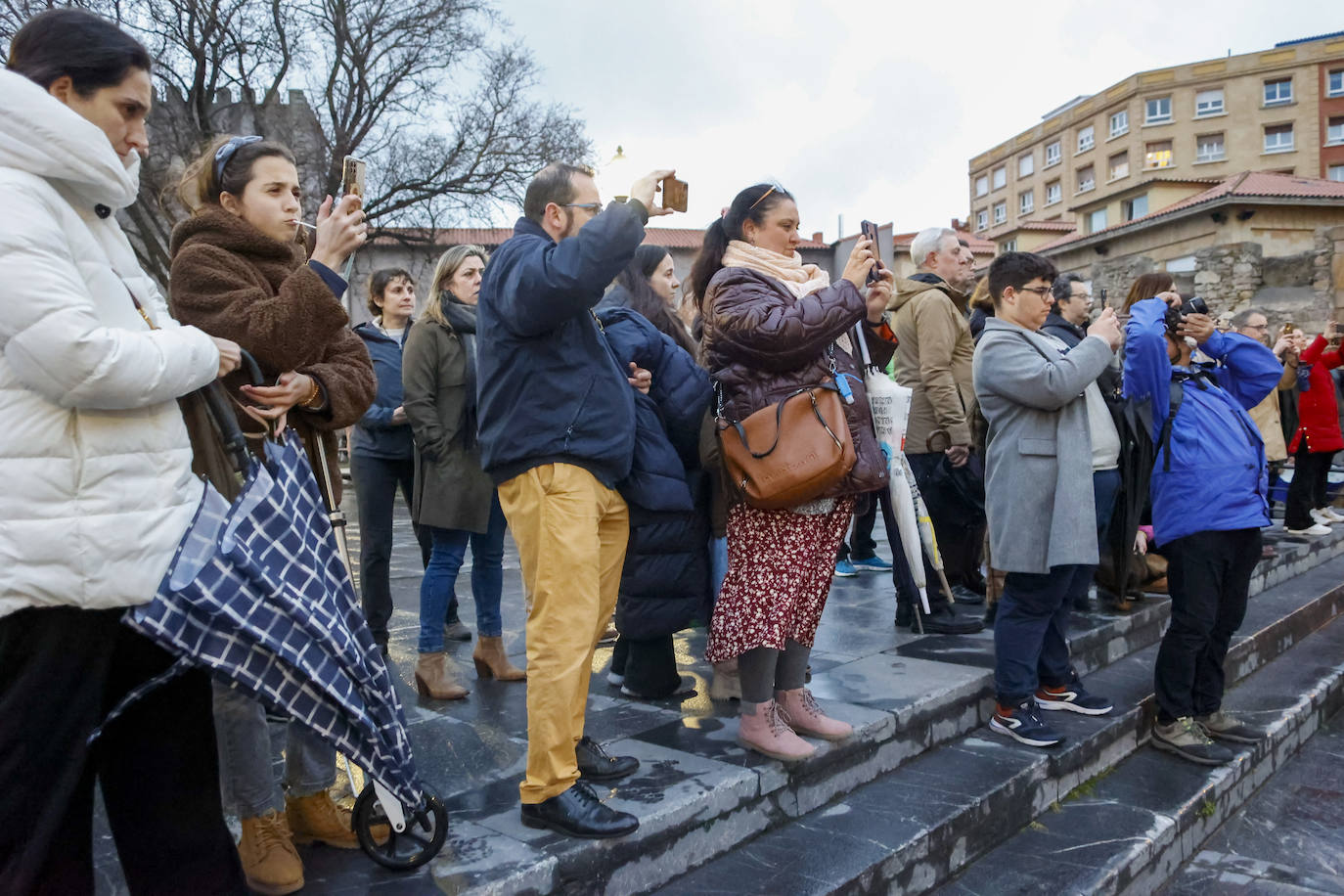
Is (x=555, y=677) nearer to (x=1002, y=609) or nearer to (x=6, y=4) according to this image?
(x=1002, y=609)

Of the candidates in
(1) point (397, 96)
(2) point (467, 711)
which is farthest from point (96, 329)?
(1) point (397, 96)

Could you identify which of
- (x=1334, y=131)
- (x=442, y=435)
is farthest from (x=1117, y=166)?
(x=442, y=435)

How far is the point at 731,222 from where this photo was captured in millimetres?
3525

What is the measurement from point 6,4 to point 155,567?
18.6 metres

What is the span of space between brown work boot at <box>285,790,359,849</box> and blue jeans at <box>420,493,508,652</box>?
52.3 inches

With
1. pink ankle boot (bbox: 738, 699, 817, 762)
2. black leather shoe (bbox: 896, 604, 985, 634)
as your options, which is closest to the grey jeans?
pink ankle boot (bbox: 738, 699, 817, 762)

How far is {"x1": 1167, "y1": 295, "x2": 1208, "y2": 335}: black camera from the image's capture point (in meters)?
4.51

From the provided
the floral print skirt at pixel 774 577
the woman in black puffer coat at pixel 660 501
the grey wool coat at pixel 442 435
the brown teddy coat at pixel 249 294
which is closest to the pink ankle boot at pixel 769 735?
the floral print skirt at pixel 774 577

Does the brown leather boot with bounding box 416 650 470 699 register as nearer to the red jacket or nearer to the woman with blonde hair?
the woman with blonde hair

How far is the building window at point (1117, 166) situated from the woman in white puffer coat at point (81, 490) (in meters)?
58.5

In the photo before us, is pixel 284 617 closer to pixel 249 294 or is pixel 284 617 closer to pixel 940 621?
pixel 249 294

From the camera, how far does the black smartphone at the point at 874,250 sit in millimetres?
3340

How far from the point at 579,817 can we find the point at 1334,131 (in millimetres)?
59507

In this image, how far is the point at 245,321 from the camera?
89.8 inches
